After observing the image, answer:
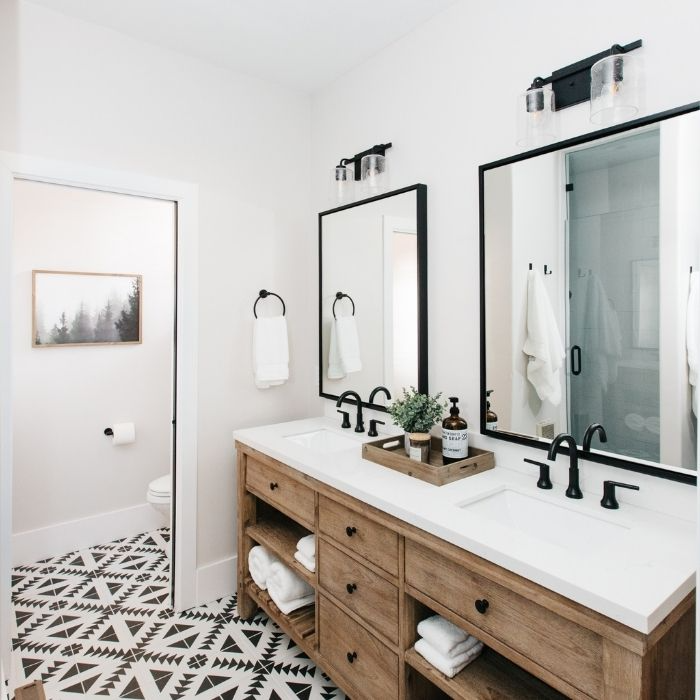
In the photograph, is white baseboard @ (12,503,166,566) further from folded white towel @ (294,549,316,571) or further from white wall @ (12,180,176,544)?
folded white towel @ (294,549,316,571)

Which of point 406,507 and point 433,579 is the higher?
point 406,507

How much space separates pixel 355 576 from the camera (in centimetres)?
158

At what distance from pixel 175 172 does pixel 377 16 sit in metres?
1.10

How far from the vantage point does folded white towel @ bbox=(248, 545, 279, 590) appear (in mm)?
2109

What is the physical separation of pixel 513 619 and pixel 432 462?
0.74 meters

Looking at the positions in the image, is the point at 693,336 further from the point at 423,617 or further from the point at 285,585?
the point at 285,585

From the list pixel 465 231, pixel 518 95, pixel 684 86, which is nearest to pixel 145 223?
pixel 465 231

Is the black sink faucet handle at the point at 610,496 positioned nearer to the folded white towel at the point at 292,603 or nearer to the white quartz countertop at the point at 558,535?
the white quartz countertop at the point at 558,535

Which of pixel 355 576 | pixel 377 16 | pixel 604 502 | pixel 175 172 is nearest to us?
pixel 604 502

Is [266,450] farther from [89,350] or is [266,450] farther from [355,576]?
[89,350]

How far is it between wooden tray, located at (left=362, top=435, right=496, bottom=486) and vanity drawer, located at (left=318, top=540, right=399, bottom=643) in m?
0.34

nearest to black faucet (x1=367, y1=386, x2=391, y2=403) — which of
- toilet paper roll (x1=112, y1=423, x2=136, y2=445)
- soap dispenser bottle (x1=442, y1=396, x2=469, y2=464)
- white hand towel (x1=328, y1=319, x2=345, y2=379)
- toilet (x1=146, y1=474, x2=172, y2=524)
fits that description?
white hand towel (x1=328, y1=319, x2=345, y2=379)

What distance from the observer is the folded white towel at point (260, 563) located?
211 cm

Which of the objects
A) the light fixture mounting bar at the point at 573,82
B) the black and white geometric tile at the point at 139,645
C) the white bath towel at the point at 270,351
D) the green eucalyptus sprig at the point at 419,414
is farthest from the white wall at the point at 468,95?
the black and white geometric tile at the point at 139,645
